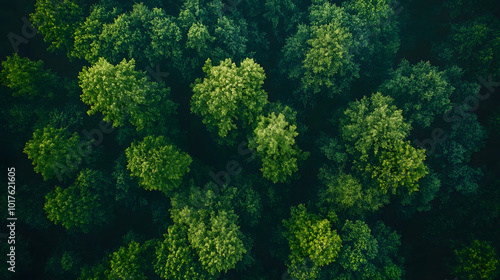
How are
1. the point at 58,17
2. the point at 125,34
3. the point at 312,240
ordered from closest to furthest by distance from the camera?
the point at 312,240 → the point at 125,34 → the point at 58,17

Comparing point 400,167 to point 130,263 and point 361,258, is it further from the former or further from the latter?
point 130,263

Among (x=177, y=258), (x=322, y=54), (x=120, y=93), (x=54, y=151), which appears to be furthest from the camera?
(x=322, y=54)

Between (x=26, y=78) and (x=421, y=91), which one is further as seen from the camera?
(x=421, y=91)

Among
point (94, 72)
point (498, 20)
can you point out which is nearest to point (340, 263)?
point (94, 72)

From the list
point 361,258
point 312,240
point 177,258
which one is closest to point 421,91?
point 361,258

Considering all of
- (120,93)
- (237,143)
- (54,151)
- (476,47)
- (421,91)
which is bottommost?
(54,151)

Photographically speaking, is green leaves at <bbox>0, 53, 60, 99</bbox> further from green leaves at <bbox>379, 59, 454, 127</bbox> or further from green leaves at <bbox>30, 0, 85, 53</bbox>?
green leaves at <bbox>379, 59, 454, 127</bbox>
